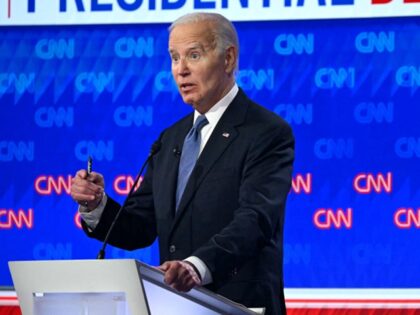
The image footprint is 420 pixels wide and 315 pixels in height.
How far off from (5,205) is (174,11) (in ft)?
3.39

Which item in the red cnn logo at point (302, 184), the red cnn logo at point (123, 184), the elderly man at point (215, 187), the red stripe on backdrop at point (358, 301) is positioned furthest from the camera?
the red cnn logo at point (123, 184)

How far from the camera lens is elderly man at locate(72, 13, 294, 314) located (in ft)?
8.45

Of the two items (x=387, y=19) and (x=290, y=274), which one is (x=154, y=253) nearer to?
(x=290, y=274)

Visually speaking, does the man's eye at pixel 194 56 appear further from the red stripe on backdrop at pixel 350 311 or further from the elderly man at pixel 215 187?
the red stripe on backdrop at pixel 350 311

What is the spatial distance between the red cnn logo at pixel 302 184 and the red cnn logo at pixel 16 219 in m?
1.06

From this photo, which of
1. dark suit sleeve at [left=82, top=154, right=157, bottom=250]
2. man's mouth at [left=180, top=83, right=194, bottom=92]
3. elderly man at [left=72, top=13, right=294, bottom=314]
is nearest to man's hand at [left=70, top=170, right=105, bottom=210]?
elderly man at [left=72, top=13, right=294, bottom=314]

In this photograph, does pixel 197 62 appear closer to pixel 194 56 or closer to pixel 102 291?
pixel 194 56

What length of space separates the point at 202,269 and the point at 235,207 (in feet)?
1.11

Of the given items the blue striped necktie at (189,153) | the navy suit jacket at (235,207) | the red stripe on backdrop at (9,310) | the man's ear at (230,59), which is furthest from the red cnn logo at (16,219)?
the man's ear at (230,59)

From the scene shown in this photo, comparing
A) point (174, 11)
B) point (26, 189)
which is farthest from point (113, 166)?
point (174, 11)

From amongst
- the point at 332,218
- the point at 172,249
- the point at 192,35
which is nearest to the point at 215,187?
the point at 172,249

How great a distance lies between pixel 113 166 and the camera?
4.10 meters

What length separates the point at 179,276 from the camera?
87.1 inches

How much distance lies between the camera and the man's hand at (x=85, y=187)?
2660 millimetres
